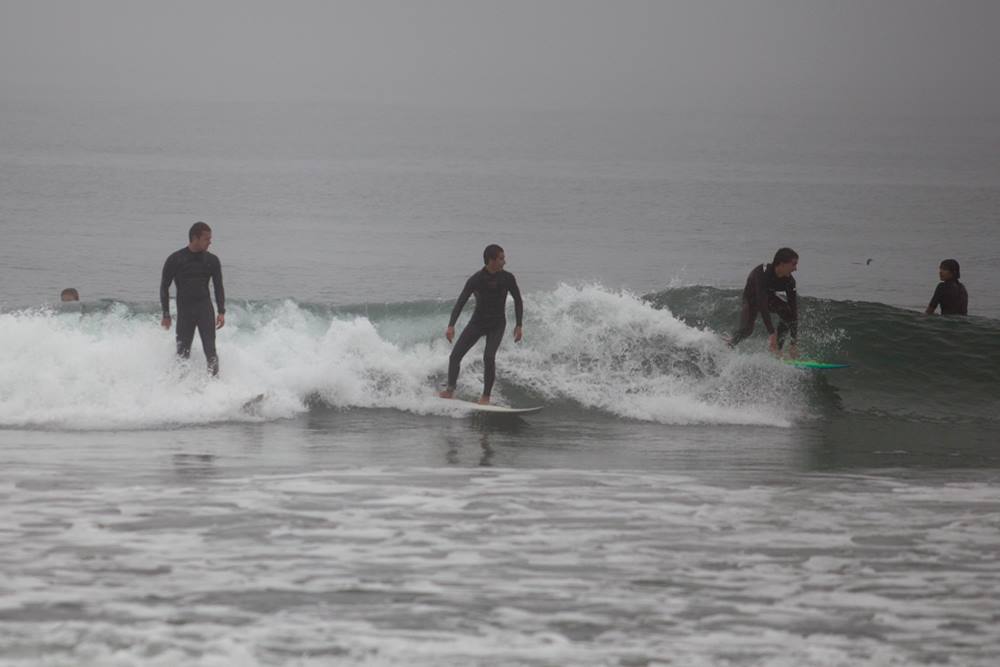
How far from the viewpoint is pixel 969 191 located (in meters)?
81.0

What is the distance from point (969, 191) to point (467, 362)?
72702 mm

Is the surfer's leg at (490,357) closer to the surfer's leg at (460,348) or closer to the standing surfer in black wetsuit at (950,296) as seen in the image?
the surfer's leg at (460,348)

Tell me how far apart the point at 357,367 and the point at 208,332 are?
2.16 meters

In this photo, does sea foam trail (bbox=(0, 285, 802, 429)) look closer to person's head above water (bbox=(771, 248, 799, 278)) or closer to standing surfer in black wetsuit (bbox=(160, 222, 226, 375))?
standing surfer in black wetsuit (bbox=(160, 222, 226, 375))

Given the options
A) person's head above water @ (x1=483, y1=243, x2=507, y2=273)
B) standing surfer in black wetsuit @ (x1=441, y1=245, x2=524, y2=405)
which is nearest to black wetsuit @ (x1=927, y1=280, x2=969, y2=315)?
standing surfer in black wetsuit @ (x1=441, y1=245, x2=524, y2=405)

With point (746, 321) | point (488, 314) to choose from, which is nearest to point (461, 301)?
point (488, 314)

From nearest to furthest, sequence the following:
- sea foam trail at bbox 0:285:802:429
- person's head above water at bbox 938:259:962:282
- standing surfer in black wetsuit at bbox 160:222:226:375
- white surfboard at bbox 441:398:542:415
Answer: standing surfer in black wetsuit at bbox 160:222:226:375 < sea foam trail at bbox 0:285:802:429 < white surfboard at bbox 441:398:542:415 < person's head above water at bbox 938:259:962:282

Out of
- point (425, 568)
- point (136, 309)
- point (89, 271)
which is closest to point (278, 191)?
point (89, 271)

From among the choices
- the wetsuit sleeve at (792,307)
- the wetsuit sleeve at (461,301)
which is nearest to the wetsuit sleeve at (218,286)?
the wetsuit sleeve at (461,301)

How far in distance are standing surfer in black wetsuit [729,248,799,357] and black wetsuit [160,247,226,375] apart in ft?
18.8

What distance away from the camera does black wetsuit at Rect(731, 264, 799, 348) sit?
1424 cm

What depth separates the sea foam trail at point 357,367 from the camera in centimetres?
1316

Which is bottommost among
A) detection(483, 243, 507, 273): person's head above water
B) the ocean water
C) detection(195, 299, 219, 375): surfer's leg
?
the ocean water

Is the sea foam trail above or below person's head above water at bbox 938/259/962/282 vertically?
below
